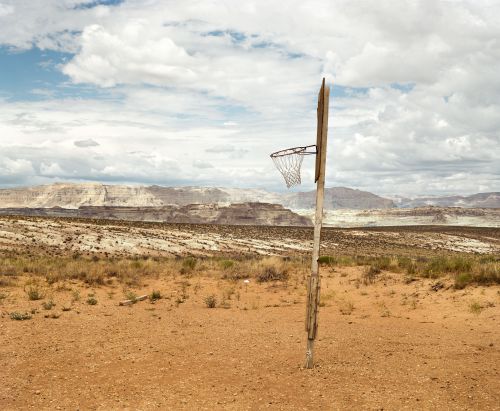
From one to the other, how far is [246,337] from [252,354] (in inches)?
60.0

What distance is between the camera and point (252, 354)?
991 cm

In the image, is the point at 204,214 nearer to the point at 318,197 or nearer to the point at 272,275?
the point at 272,275

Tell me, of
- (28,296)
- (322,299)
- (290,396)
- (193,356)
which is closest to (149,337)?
(193,356)

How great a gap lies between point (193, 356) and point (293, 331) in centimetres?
339

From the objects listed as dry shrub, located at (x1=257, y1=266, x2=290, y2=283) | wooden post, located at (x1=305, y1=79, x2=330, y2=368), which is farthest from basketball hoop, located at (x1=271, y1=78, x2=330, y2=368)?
→ dry shrub, located at (x1=257, y1=266, x2=290, y2=283)

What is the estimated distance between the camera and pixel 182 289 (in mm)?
18547

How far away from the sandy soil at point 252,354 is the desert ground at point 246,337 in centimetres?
3

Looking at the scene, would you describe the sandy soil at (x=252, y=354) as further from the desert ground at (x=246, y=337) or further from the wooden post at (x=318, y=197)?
the wooden post at (x=318, y=197)

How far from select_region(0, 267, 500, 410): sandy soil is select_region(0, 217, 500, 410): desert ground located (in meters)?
0.03

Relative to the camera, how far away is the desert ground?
7543 millimetres

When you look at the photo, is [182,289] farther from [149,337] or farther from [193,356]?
[193,356]

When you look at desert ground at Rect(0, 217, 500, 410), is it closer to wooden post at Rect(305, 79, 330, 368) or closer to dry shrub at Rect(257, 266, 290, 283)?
dry shrub at Rect(257, 266, 290, 283)

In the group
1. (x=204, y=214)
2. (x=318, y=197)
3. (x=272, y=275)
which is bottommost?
(x=204, y=214)

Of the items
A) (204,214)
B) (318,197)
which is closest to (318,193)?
(318,197)
